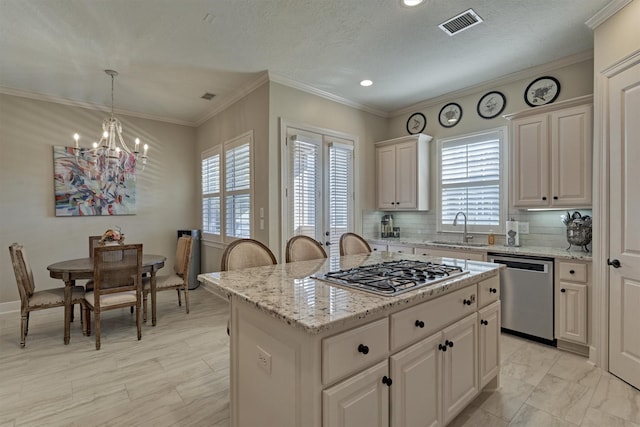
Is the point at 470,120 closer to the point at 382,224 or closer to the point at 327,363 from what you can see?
the point at 382,224

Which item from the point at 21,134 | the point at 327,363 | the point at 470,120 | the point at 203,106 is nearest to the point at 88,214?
the point at 21,134

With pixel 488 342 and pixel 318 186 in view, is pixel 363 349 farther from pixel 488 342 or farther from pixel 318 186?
pixel 318 186

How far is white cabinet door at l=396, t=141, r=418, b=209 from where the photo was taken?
4.60 meters

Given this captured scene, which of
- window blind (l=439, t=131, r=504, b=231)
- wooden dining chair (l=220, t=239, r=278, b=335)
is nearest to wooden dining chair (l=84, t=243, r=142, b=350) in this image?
wooden dining chair (l=220, t=239, r=278, b=335)

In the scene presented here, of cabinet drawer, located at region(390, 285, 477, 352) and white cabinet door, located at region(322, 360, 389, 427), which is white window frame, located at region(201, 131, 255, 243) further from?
white cabinet door, located at region(322, 360, 389, 427)

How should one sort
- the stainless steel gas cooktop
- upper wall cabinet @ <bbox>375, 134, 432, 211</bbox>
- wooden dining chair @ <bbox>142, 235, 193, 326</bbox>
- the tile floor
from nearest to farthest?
the stainless steel gas cooktop → the tile floor → wooden dining chair @ <bbox>142, 235, 193, 326</bbox> → upper wall cabinet @ <bbox>375, 134, 432, 211</bbox>

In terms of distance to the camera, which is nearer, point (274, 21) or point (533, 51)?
point (274, 21)

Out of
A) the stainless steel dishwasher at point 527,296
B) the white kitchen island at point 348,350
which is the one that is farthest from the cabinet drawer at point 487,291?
the stainless steel dishwasher at point 527,296

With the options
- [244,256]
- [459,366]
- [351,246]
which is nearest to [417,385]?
[459,366]

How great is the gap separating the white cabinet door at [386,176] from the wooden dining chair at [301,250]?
2313 mm

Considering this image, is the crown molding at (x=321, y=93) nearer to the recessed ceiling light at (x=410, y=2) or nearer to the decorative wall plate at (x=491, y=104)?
the decorative wall plate at (x=491, y=104)

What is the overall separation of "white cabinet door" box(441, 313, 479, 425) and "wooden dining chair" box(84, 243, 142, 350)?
302 cm

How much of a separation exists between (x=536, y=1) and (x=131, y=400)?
429 centimetres

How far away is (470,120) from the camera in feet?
14.1
